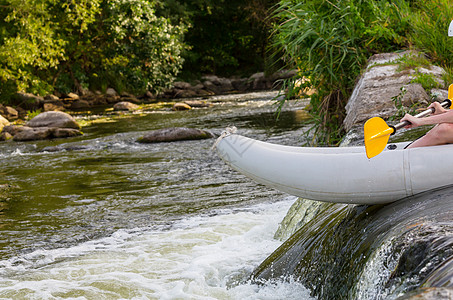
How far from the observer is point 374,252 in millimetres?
2824

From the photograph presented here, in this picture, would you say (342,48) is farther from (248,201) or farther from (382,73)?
(248,201)

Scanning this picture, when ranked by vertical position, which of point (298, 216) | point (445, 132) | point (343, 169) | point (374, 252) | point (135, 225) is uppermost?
point (445, 132)

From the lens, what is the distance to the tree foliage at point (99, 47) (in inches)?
790

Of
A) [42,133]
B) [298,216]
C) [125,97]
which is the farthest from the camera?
[125,97]

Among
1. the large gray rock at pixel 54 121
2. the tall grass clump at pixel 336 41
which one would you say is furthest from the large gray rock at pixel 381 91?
the large gray rock at pixel 54 121

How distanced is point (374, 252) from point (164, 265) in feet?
7.56

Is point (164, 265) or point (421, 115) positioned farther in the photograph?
point (164, 265)

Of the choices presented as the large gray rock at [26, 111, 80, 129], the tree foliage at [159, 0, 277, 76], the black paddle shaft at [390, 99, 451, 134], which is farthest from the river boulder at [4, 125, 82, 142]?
the tree foliage at [159, 0, 277, 76]

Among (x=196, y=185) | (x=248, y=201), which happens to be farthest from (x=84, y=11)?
(x=248, y=201)

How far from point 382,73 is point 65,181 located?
487cm

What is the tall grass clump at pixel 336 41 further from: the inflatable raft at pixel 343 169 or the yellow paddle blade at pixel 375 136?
the yellow paddle blade at pixel 375 136

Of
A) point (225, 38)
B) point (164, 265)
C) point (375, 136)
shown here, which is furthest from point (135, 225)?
point (225, 38)

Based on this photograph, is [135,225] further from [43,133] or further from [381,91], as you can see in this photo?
[43,133]

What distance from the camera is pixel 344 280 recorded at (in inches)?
124
